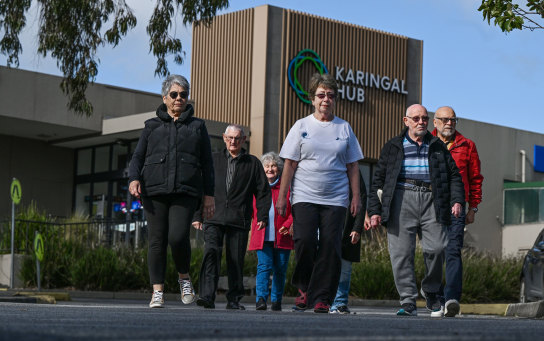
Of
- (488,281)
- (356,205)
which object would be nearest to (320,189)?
(356,205)

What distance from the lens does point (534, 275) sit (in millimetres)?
11391

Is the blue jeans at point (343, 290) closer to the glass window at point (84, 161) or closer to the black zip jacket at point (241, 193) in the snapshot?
the black zip jacket at point (241, 193)

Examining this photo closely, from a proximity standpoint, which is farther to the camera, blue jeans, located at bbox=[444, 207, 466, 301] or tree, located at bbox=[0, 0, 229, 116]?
tree, located at bbox=[0, 0, 229, 116]

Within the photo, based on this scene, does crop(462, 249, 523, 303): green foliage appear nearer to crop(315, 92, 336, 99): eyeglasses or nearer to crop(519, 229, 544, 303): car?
crop(519, 229, 544, 303): car

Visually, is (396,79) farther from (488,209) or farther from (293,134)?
(293,134)

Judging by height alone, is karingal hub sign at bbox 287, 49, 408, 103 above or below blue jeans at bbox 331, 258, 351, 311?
above

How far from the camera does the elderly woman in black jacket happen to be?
885 centimetres

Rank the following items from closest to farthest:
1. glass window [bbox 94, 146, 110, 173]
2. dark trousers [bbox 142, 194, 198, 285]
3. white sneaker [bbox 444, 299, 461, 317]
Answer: dark trousers [bbox 142, 194, 198, 285] → white sneaker [bbox 444, 299, 461, 317] → glass window [bbox 94, 146, 110, 173]

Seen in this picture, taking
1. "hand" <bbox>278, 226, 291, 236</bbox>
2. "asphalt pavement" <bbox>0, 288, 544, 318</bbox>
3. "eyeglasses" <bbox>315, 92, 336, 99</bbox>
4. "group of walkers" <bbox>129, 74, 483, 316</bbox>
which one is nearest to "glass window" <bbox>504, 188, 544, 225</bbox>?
"asphalt pavement" <bbox>0, 288, 544, 318</bbox>

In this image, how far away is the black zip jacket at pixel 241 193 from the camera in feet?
34.0

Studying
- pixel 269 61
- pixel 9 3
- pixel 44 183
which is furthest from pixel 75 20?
pixel 44 183

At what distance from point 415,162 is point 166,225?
2190 millimetres

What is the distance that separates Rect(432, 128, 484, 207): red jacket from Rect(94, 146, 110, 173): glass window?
26.3m

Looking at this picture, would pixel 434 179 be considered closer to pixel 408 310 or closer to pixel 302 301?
pixel 408 310
